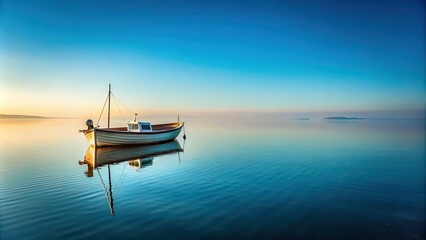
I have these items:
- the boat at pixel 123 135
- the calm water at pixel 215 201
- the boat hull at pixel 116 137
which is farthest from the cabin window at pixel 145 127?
the calm water at pixel 215 201

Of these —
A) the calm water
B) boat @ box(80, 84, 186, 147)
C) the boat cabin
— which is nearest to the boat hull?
boat @ box(80, 84, 186, 147)

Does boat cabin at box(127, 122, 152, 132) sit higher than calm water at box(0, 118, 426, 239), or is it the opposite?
boat cabin at box(127, 122, 152, 132)

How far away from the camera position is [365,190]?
46.1 ft

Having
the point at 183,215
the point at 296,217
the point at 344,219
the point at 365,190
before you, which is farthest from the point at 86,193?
the point at 365,190

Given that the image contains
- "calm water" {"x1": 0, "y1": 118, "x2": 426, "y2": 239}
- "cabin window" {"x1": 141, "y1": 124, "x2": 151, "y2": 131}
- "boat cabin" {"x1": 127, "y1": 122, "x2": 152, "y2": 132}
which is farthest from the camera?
"cabin window" {"x1": 141, "y1": 124, "x2": 151, "y2": 131}

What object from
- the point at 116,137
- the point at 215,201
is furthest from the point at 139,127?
the point at 215,201

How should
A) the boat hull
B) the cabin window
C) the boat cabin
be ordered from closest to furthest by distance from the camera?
the boat hull
the boat cabin
the cabin window

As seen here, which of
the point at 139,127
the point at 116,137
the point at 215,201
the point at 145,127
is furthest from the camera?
the point at 145,127

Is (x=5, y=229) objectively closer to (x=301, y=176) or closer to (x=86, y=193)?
(x=86, y=193)

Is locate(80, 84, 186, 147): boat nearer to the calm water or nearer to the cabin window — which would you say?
the cabin window

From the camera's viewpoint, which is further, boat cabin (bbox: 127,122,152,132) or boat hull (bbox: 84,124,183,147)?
boat cabin (bbox: 127,122,152,132)

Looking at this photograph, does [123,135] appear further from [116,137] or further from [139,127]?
[139,127]

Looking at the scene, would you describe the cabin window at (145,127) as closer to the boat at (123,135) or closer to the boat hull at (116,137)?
the boat at (123,135)

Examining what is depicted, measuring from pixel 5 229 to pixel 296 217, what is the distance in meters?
9.94
